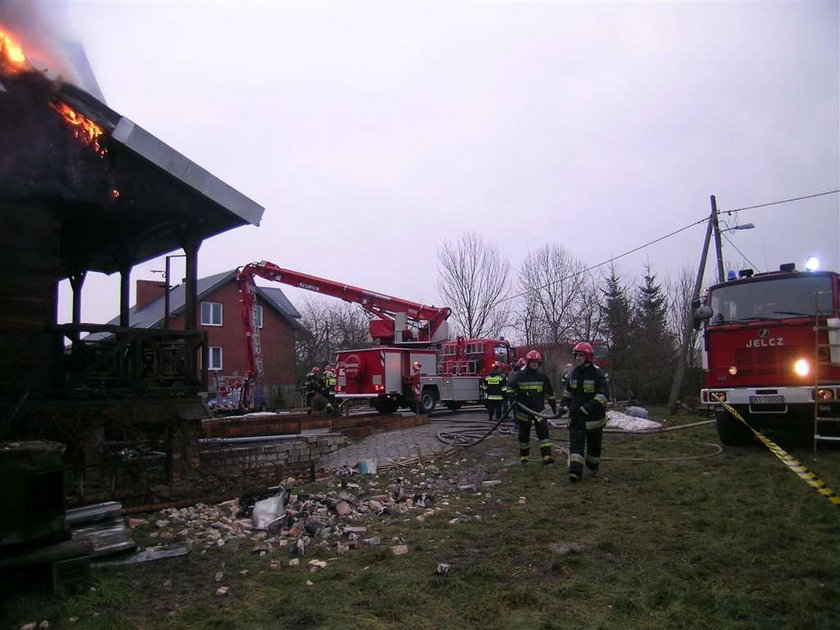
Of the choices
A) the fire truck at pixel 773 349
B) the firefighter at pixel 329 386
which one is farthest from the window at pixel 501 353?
the fire truck at pixel 773 349

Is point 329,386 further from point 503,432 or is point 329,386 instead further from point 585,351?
point 585,351

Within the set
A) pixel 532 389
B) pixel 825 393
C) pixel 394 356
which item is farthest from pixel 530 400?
pixel 394 356

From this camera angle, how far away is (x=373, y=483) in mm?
8750

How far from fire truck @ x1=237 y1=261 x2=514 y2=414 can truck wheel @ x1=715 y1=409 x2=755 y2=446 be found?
941 centimetres

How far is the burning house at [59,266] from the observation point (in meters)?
7.20

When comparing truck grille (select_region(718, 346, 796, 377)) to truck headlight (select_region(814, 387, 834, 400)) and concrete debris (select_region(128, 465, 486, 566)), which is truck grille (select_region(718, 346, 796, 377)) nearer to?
truck headlight (select_region(814, 387, 834, 400))

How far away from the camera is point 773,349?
9.57 metres

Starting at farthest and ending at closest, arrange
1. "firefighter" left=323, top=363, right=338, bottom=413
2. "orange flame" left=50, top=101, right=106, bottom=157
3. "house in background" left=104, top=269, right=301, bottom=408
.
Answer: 1. "house in background" left=104, top=269, right=301, bottom=408
2. "firefighter" left=323, top=363, right=338, bottom=413
3. "orange flame" left=50, top=101, right=106, bottom=157

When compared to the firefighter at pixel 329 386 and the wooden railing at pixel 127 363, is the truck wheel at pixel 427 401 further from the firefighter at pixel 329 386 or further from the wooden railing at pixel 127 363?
the wooden railing at pixel 127 363

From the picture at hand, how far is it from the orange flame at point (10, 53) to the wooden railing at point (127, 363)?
306 cm

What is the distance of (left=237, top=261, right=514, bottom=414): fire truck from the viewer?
57.4ft

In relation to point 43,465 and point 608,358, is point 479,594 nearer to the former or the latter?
point 43,465

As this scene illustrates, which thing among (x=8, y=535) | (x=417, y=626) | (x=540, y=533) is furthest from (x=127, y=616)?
(x=540, y=533)

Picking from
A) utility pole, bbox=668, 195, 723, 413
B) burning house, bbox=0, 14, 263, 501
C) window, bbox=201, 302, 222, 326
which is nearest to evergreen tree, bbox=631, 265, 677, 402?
utility pole, bbox=668, 195, 723, 413
